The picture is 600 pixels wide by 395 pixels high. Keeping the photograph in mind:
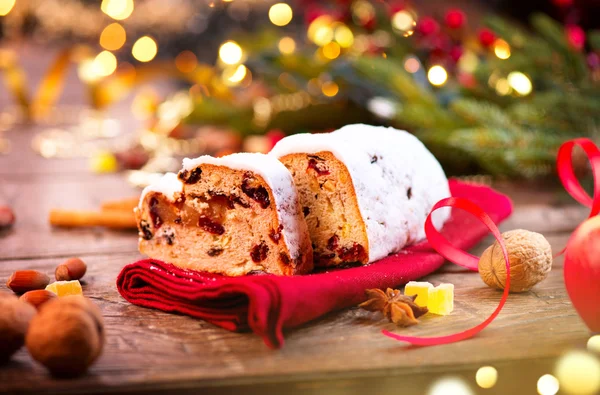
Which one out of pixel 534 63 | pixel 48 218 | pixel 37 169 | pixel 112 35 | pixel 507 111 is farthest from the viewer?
pixel 112 35

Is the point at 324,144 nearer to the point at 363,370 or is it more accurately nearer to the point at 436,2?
the point at 363,370

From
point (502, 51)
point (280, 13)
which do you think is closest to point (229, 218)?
point (502, 51)

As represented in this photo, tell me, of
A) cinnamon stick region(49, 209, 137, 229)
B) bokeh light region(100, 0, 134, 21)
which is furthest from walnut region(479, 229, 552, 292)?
bokeh light region(100, 0, 134, 21)

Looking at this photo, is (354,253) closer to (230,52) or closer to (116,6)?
(230,52)

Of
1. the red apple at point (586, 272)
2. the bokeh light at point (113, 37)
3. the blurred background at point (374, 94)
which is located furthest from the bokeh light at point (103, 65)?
the red apple at point (586, 272)

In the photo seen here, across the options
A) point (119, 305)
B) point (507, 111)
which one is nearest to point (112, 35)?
point (507, 111)

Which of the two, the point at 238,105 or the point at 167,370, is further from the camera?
the point at 238,105

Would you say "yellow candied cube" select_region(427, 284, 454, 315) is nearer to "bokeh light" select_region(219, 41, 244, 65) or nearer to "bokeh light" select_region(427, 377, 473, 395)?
"bokeh light" select_region(427, 377, 473, 395)
